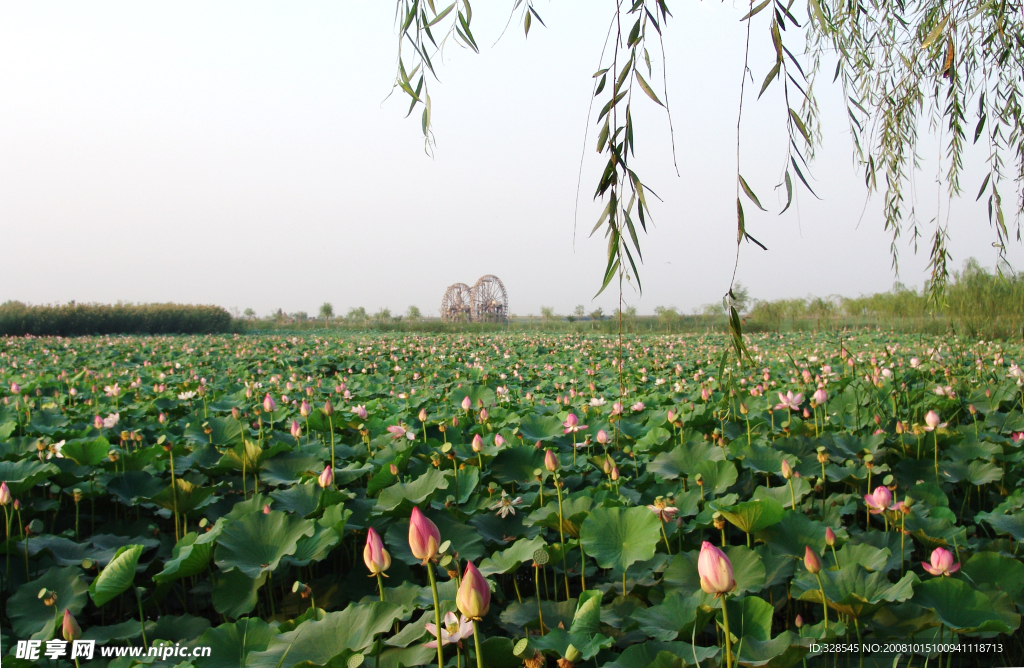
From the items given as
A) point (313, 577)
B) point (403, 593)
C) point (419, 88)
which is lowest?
point (313, 577)

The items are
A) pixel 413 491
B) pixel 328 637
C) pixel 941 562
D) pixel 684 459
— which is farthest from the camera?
pixel 684 459

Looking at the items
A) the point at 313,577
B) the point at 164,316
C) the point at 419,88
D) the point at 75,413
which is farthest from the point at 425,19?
the point at 164,316

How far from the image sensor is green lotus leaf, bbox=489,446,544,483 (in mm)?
1684

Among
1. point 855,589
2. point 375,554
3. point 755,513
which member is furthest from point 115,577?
point 855,589

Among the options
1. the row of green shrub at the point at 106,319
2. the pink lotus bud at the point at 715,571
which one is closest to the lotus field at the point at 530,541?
the pink lotus bud at the point at 715,571

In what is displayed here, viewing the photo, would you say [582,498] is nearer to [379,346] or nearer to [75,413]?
[75,413]

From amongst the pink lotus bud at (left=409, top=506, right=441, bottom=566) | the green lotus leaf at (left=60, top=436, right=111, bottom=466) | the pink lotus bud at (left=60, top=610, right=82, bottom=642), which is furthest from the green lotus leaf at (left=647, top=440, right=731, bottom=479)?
the green lotus leaf at (left=60, top=436, right=111, bottom=466)

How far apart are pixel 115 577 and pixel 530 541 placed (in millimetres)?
751

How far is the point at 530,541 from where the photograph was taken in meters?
1.13

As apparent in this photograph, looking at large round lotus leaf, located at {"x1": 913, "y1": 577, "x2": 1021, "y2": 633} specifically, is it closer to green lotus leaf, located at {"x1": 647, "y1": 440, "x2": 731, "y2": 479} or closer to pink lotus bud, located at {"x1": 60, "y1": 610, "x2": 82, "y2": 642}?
green lotus leaf, located at {"x1": 647, "y1": 440, "x2": 731, "y2": 479}

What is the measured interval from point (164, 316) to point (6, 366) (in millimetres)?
14168

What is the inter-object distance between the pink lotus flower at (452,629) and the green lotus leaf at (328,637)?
7 centimetres

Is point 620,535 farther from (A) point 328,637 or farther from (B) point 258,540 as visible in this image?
(B) point 258,540

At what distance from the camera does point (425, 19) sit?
1.32 meters
